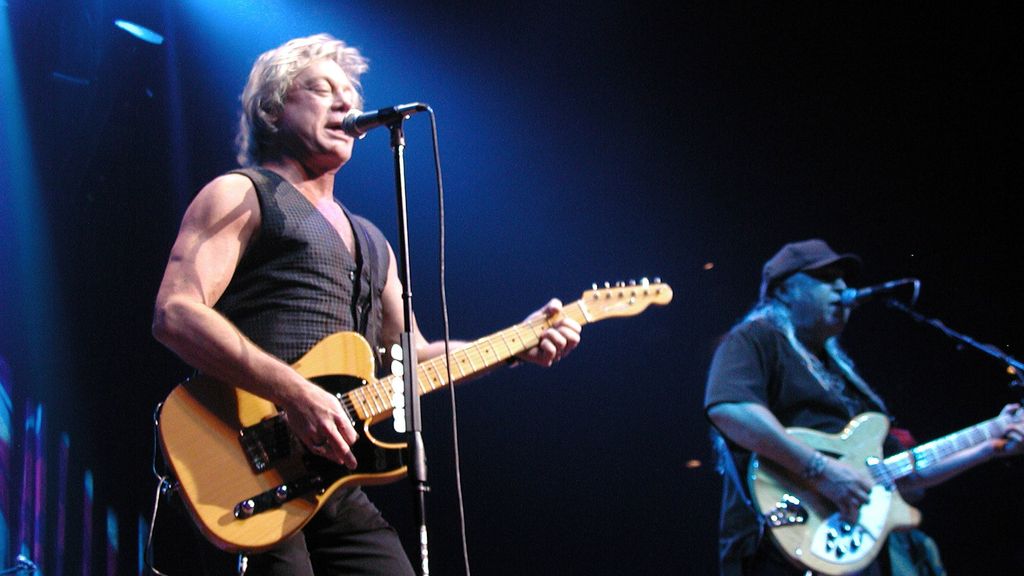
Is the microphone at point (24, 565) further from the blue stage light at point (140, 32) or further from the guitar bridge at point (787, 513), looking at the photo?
the guitar bridge at point (787, 513)

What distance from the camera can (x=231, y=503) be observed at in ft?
7.45

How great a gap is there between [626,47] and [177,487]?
14.9ft

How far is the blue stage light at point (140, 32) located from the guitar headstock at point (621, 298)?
10.1 feet

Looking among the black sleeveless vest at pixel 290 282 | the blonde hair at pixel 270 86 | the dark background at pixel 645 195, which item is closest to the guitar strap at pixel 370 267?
the black sleeveless vest at pixel 290 282

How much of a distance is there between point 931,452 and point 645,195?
2.44 meters

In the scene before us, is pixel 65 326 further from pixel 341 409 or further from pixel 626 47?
pixel 626 47

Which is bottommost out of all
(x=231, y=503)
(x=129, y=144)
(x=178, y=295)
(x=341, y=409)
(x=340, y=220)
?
(x=231, y=503)

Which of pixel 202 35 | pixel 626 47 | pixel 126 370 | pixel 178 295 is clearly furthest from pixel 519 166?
pixel 178 295

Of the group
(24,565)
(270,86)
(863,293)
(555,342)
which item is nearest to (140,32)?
(270,86)

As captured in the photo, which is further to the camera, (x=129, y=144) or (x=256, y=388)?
(x=129, y=144)

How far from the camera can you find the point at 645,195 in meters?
6.01

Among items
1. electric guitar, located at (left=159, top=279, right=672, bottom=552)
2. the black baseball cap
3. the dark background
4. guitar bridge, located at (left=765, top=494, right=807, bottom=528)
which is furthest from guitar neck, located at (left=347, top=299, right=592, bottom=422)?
the dark background

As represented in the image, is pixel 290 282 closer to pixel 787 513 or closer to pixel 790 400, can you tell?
pixel 787 513

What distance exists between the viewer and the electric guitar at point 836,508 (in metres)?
3.81
